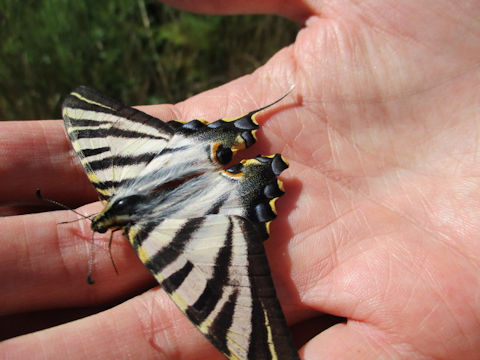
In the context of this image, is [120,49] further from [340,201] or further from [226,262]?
[226,262]

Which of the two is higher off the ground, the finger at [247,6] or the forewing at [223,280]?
the finger at [247,6]

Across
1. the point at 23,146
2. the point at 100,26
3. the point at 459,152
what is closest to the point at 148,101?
the point at 100,26

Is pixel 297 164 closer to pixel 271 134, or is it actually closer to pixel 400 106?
pixel 271 134

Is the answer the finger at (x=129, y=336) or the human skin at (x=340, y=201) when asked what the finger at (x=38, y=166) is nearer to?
the human skin at (x=340, y=201)

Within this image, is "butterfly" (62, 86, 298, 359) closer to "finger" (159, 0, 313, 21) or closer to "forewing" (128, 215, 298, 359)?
"forewing" (128, 215, 298, 359)

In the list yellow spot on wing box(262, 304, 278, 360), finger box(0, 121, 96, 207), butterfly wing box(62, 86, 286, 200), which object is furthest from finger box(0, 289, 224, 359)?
finger box(0, 121, 96, 207)

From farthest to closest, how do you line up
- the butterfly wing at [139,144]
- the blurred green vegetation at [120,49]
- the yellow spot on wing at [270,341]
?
the blurred green vegetation at [120,49] < the butterfly wing at [139,144] < the yellow spot on wing at [270,341]

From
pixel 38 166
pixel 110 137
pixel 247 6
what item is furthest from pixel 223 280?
pixel 247 6

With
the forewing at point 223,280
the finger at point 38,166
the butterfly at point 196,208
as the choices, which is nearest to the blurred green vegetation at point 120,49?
the finger at point 38,166
